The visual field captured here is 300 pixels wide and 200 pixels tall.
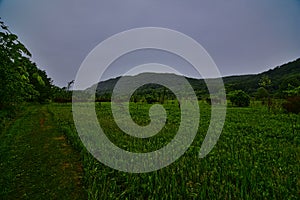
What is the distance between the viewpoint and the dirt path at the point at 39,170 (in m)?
4.38

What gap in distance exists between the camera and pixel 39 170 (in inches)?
217

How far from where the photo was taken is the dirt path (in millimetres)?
4375

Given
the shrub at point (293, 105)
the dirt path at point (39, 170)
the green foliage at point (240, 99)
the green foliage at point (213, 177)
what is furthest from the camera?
the green foliage at point (240, 99)

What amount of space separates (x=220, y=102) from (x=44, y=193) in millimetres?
32338

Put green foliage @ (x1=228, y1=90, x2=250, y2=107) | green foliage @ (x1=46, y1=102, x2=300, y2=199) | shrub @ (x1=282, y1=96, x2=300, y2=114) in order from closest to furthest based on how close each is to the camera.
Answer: green foliage @ (x1=46, y1=102, x2=300, y2=199), shrub @ (x1=282, y1=96, x2=300, y2=114), green foliage @ (x1=228, y1=90, x2=250, y2=107)

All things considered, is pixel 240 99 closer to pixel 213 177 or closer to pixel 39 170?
pixel 213 177

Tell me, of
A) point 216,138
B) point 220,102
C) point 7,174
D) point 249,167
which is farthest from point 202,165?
point 220,102

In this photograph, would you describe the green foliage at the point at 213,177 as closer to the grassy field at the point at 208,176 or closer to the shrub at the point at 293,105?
the grassy field at the point at 208,176

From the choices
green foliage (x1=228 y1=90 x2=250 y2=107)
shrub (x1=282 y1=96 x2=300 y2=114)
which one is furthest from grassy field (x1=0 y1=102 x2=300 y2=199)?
green foliage (x1=228 y1=90 x2=250 y2=107)

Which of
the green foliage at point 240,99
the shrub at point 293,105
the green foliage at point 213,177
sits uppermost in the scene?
the green foliage at point 240,99

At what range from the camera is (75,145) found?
24.1 feet

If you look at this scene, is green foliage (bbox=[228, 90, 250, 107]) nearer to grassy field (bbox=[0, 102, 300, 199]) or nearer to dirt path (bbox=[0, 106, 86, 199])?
grassy field (bbox=[0, 102, 300, 199])

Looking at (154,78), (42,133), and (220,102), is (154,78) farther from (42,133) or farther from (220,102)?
(42,133)

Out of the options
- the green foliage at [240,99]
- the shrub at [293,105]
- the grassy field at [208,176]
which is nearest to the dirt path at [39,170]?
the grassy field at [208,176]
